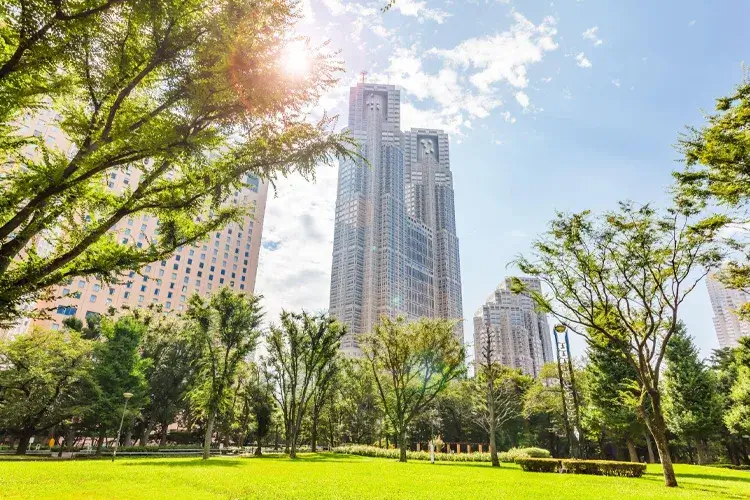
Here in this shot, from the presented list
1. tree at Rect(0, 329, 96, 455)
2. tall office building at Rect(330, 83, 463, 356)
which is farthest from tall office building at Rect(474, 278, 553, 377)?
tree at Rect(0, 329, 96, 455)

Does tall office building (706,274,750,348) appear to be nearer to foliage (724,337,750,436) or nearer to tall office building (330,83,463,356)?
tall office building (330,83,463,356)

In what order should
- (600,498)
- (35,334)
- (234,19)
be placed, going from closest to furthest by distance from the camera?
(234,19)
(600,498)
(35,334)

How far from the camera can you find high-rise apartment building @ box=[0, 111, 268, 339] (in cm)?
7144

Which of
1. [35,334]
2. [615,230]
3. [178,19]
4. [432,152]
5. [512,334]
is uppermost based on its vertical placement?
[432,152]

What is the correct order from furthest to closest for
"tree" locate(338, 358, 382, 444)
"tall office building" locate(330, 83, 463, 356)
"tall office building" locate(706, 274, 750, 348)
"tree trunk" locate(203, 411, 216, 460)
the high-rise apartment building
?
"tall office building" locate(330, 83, 463, 356), "tall office building" locate(706, 274, 750, 348), the high-rise apartment building, "tree" locate(338, 358, 382, 444), "tree trunk" locate(203, 411, 216, 460)

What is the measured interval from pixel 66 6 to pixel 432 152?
173m

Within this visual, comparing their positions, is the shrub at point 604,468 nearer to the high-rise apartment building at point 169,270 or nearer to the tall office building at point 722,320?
the high-rise apartment building at point 169,270

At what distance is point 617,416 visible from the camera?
32.8 meters

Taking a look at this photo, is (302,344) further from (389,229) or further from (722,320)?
(722,320)

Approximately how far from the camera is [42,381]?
3194cm

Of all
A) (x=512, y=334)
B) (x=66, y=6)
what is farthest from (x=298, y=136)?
(x=512, y=334)

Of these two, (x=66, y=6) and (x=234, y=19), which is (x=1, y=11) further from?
(x=234, y=19)

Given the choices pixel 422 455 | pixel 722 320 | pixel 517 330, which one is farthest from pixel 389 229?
pixel 722 320

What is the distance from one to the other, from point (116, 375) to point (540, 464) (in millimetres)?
34427
